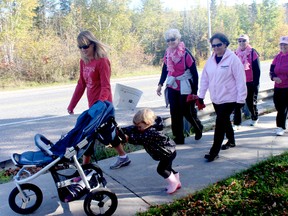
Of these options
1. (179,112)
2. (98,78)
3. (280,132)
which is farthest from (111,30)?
(98,78)

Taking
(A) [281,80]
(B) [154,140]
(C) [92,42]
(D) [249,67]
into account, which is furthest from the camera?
(D) [249,67]

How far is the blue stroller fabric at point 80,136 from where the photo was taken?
314cm

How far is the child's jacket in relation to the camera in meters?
3.40

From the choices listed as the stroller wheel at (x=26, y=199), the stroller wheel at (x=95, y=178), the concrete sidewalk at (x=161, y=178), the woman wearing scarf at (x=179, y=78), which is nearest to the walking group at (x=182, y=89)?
the woman wearing scarf at (x=179, y=78)

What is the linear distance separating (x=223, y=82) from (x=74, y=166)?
7.88 feet

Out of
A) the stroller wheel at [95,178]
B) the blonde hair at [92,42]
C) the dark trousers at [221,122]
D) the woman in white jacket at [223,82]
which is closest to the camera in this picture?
the stroller wheel at [95,178]

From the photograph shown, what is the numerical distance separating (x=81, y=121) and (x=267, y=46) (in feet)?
150

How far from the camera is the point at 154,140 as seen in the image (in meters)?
3.46

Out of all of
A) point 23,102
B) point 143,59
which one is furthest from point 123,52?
point 23,102

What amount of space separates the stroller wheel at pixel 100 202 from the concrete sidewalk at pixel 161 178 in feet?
0.40

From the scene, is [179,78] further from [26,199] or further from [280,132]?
[26,199]

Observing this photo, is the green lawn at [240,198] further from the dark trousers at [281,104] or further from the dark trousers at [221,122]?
the dark trousers at [281,104]

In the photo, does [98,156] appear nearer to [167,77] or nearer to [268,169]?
[167,77]

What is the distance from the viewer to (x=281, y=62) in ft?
17.6
